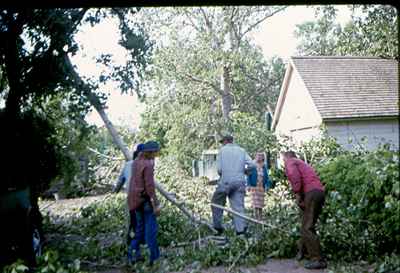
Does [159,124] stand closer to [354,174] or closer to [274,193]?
[274,193]

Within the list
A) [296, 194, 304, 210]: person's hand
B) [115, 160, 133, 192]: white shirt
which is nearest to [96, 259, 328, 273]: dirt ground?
[296, 194, 304, 210]: person's hand

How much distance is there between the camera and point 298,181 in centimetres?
487

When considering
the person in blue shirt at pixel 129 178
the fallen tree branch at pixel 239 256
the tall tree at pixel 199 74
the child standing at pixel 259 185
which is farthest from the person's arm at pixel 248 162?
the tall tree at pixel 199 74

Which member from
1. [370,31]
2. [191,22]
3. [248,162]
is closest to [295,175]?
[248,162]

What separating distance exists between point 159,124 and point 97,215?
8634 mm

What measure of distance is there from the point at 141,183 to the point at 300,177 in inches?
69.6

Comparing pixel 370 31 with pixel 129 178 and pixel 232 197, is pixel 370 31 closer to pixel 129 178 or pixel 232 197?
pixel 232 197

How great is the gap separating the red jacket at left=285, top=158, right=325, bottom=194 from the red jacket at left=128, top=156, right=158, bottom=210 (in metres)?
1.52

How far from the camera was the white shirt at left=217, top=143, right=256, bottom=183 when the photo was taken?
6.40 meters

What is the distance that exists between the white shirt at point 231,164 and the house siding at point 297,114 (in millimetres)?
6568

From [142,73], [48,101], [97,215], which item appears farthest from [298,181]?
[97,215]

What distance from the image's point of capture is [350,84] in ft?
43.2

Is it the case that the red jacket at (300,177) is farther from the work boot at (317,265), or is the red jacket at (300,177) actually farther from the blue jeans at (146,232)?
the blue jeans at (146,232)

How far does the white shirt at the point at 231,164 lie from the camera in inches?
252
